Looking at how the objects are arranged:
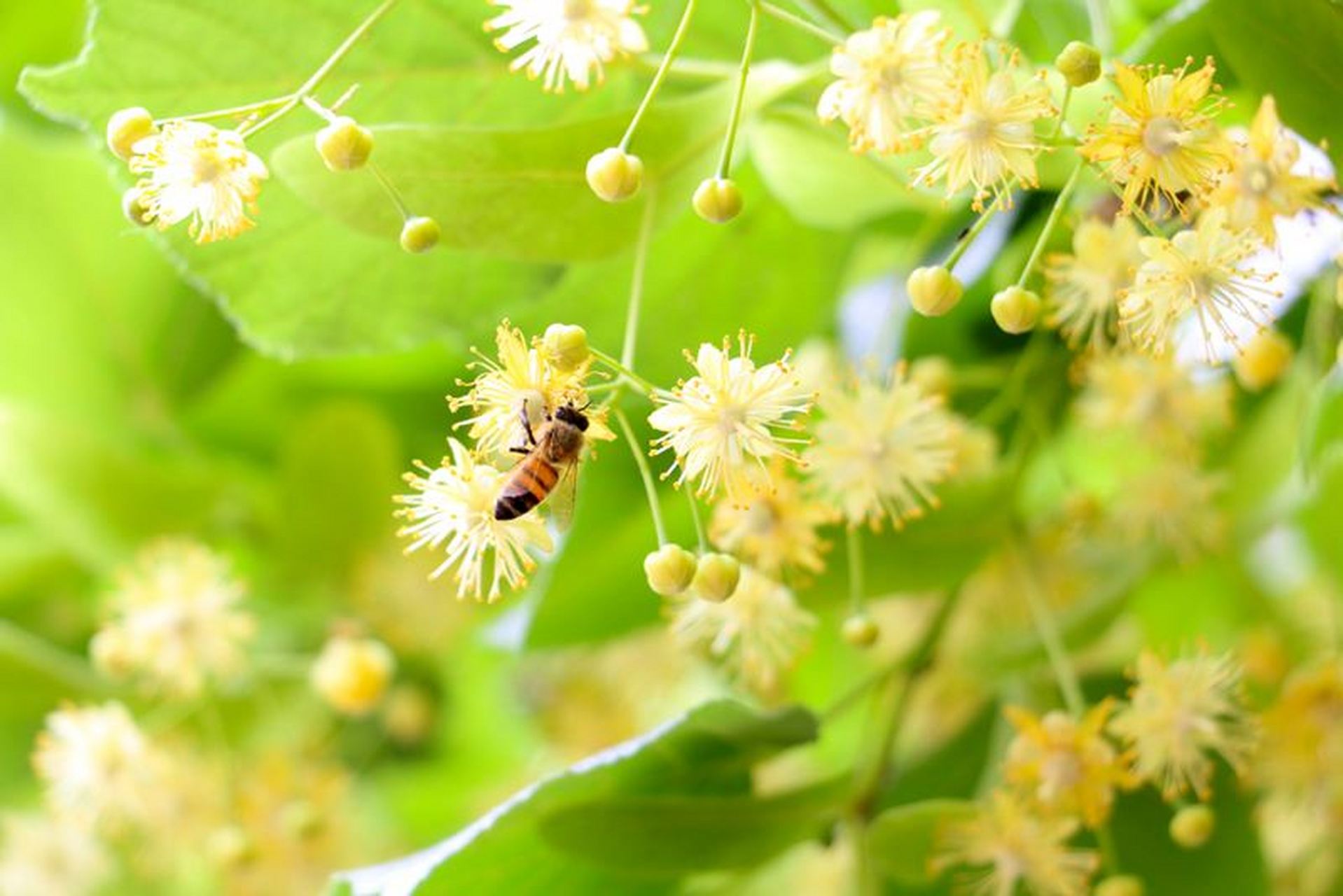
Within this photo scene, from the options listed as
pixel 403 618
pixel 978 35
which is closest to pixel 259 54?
pixel 978 35

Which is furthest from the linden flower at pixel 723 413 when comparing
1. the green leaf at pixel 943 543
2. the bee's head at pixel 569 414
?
the green leaf at pixel 943 543

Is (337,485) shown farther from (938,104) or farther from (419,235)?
(938,104)

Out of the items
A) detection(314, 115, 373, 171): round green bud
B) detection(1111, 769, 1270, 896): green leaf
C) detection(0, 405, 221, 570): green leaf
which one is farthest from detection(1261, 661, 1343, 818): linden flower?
detection(0, 405, 221, 570): green leaf

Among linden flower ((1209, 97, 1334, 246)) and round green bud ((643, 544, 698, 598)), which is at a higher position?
linden flower ((1209, 97, 1334, 246))

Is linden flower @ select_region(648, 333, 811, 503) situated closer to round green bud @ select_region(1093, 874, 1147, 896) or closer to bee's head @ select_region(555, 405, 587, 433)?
bee's head @ select_region(555, 405, 587, 433)

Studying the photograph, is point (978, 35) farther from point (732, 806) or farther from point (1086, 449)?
point (1086, 449)

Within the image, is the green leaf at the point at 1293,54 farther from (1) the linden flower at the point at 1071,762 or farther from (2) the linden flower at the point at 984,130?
(1) the linden flower at the point at 1071,762
